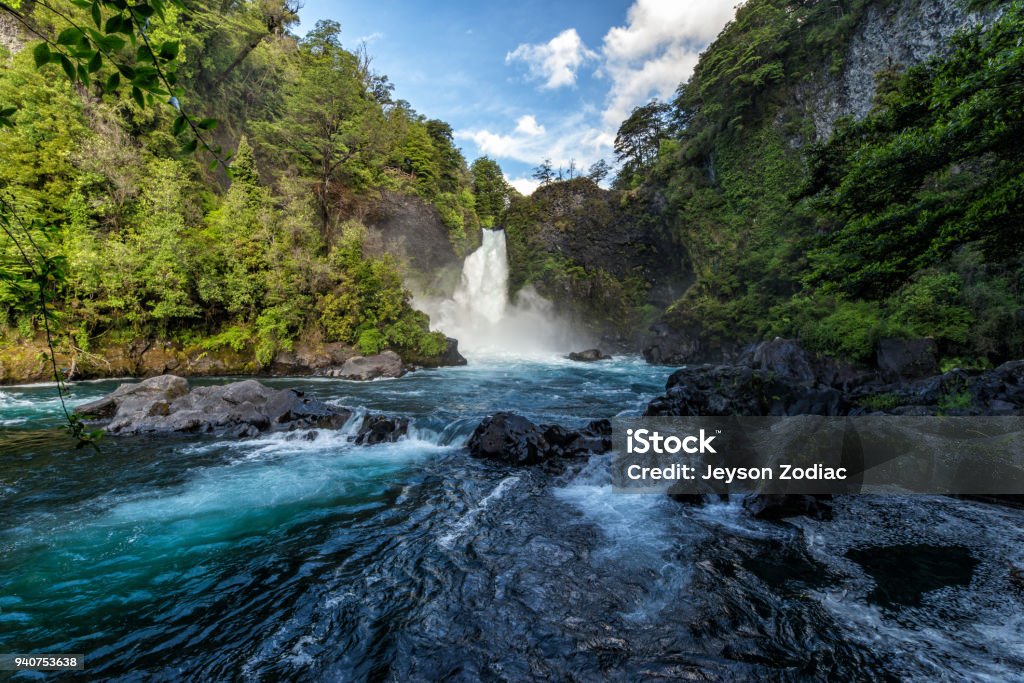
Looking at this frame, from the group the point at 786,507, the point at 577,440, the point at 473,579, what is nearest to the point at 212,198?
the point at 577,440

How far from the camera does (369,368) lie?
18906 mm

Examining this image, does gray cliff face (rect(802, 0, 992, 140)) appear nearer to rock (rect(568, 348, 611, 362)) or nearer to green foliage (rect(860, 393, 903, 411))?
green foliage (rect(860, 393, 903, 411))

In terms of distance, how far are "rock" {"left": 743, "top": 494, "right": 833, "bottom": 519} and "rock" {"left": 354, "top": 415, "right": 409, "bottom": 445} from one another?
7631mm

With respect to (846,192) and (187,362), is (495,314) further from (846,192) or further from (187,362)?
(846,192)

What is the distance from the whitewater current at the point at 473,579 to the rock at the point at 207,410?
190 cm

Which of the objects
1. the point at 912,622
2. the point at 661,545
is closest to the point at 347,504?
the point at 661,545

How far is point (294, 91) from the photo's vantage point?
23.2 m

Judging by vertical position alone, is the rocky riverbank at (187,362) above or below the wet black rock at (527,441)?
above

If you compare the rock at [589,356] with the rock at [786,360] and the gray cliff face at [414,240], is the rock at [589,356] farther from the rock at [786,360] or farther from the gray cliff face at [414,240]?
the gray cliff face at [414,240]

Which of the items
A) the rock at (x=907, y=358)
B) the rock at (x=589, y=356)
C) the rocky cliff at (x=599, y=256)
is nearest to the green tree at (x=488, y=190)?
the rocky cliff at (x=599, y=256)

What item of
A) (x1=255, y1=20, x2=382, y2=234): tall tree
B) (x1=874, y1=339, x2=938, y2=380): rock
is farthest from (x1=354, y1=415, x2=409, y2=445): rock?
(x1=255, y1=20, x2=382, y2=234): tall tree

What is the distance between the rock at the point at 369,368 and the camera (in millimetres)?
18547

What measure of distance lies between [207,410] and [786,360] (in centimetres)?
1979

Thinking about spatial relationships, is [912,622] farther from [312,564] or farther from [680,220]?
[680,220]
